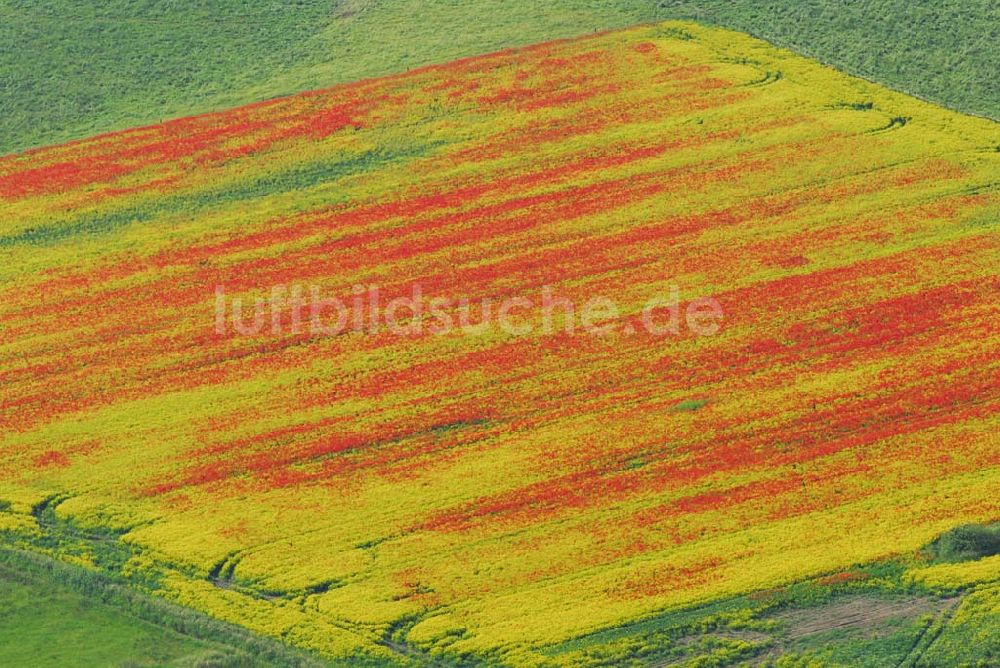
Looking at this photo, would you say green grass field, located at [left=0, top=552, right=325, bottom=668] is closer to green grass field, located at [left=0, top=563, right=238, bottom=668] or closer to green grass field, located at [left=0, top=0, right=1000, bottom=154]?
green grass field, located at [left=0, top=563, right=238, bottom=668]

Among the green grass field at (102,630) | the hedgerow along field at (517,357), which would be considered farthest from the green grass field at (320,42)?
the green grass field at (102,630)

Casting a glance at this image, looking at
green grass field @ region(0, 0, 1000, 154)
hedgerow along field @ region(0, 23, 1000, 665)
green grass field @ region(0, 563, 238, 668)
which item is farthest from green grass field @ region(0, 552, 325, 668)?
green grass field @ region(0, 0, 1000, 154)

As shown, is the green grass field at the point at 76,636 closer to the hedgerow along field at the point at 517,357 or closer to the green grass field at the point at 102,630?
the green grass field at the point at 102,630

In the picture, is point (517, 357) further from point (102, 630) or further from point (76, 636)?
point (76, 636)

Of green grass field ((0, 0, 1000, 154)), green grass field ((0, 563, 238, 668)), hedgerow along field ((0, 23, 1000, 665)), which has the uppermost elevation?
green grass field ((0, 0, 1000, 154))

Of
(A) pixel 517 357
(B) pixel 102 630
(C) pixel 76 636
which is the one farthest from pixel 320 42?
(C) pixel 76 636

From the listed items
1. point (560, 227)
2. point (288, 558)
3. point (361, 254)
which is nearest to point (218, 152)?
point (361, 254)
